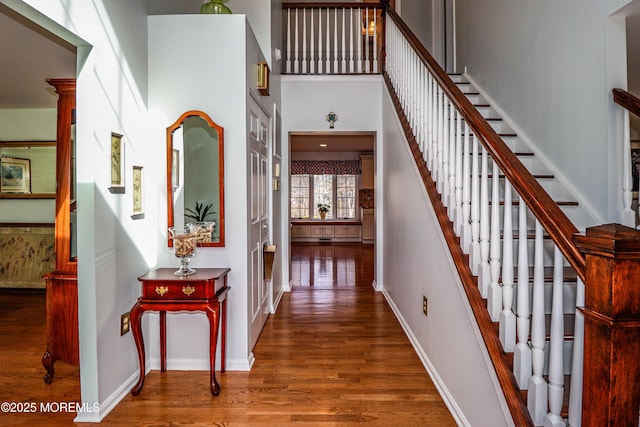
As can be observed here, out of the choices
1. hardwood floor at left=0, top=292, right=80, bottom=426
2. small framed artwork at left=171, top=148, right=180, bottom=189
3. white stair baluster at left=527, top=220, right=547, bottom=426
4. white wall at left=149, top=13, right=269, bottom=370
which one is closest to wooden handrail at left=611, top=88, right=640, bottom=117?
white stair baluster at left=527, top=220, right=547, bottom=426

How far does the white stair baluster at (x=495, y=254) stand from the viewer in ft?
5.84

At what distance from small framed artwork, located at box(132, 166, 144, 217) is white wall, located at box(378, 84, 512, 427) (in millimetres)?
2000

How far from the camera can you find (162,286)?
98.7 inches

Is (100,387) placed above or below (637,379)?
below

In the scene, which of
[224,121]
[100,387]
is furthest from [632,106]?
[100,387]

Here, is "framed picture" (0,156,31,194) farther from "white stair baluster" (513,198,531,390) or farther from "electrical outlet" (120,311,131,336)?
"white stair baluster" (513,198,531,390)

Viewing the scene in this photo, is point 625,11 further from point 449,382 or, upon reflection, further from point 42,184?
point 42,184

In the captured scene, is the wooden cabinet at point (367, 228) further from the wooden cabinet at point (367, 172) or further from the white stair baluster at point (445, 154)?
the white stair baluster at point (445, 154)

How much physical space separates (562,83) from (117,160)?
3141mm

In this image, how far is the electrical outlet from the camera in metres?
2.54

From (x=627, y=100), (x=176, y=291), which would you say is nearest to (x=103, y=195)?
(x=176, y=291)

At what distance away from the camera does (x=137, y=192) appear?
106 inches

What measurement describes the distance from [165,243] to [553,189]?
9.51 feet

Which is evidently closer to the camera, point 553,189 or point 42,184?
point 553,189
